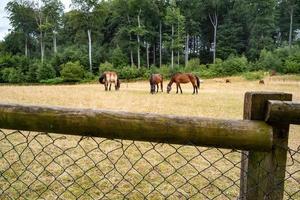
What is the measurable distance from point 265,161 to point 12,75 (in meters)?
47.3

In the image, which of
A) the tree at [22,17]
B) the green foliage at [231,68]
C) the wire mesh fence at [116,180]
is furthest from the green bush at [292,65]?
the tree at [22,17]

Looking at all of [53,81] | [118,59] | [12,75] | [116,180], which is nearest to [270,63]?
Result: [118,59]

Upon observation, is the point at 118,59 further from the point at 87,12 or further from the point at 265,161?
the point at 265,161

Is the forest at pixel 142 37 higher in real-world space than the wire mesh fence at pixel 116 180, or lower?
higher

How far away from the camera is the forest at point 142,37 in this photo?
1754 inches

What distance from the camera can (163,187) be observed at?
13.5 feet

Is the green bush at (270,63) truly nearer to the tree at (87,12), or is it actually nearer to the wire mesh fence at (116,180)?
the tree at (87,12)

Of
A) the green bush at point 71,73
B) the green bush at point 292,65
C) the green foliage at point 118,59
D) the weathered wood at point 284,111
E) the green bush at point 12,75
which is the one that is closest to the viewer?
the weathered wood at point 284,111

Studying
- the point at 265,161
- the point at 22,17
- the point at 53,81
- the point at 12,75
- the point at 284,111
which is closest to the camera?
the point at 284,111

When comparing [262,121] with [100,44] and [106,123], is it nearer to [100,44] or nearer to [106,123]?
[106,123]

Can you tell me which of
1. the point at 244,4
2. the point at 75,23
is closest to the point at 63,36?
the point at 75,23

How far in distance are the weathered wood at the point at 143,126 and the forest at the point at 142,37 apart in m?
38.6

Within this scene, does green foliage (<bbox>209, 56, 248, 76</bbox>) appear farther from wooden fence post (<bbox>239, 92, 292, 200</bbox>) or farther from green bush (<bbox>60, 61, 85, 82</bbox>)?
wooden fence post (<bbox>239, 92, 292, 200</bbox>)

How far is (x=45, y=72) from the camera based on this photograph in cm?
4456
